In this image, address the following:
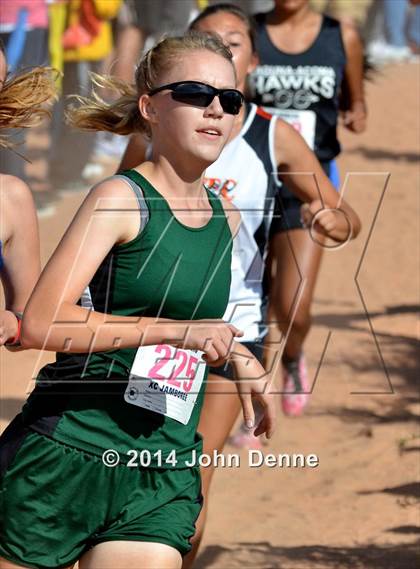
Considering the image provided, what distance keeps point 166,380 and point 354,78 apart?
331 centimetres

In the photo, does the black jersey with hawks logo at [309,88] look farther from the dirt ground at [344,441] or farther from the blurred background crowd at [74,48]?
the blurred background crowd at [74,48]

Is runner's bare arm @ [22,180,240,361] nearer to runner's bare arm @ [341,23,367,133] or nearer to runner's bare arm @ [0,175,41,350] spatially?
runner's bare arm @ [0,175,41,350]

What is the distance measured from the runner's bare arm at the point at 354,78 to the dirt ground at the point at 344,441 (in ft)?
1.50

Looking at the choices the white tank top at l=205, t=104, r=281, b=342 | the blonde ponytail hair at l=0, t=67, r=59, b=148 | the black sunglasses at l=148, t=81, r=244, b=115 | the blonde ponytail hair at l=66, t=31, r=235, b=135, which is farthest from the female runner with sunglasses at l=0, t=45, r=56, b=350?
the white tank top at l=205, t=104, r=281, b=342

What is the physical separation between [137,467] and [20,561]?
0.36 metres

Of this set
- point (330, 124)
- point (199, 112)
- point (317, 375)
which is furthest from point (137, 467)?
point (317, 375)

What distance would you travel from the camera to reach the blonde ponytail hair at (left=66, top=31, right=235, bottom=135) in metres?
3.41

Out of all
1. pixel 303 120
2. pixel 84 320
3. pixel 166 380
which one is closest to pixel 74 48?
pixel 303 120

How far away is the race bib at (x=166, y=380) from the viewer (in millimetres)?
3250

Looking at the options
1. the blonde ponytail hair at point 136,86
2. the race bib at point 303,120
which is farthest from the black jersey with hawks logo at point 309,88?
the blonde ponytail hair at point 136,86

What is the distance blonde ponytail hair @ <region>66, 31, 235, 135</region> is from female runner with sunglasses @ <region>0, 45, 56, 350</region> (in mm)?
168

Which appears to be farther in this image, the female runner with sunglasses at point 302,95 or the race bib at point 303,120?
the race bib at point 303,120

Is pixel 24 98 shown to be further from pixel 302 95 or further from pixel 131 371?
pixel 302 95

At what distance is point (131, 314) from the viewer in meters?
3.18
